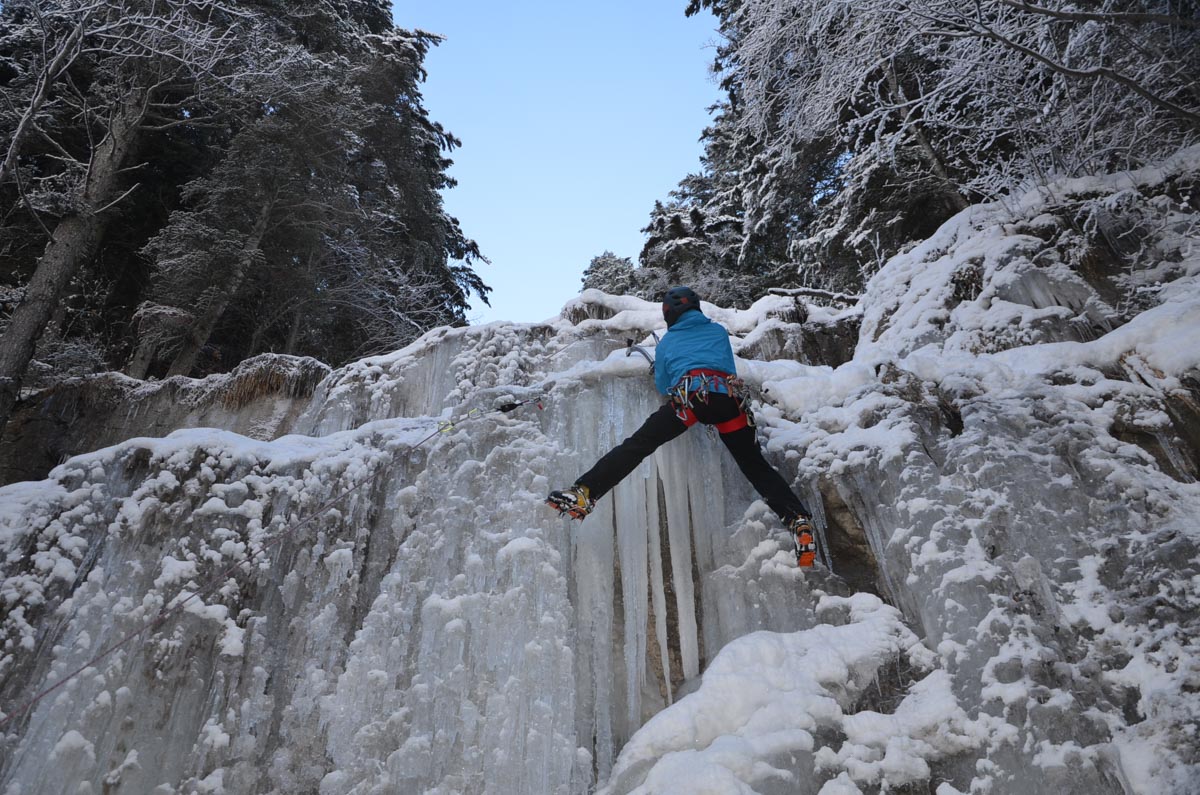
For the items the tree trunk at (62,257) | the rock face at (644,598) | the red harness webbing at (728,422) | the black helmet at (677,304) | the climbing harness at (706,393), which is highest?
the tree trunk at (62,257)

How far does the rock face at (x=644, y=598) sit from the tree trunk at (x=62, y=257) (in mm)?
3581

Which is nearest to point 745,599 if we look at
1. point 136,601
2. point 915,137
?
point 136,601

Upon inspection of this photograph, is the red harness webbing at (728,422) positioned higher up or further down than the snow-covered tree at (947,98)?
further down

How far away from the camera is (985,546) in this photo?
2963 millimetres

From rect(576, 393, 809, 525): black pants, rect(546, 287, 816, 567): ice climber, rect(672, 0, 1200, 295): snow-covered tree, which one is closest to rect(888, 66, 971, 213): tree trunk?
rect(672, 0, 1200, 295): snow-covered tree

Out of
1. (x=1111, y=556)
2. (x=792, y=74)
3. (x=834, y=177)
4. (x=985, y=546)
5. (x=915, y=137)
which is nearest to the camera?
(x=1111, y=556)

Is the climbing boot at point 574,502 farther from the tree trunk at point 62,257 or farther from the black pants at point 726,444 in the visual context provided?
the tree trunk at point 62,257

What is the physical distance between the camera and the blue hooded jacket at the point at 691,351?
371cm

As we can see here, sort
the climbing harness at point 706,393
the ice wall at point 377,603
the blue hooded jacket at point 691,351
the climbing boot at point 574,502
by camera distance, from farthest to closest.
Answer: the blue hooded jacket at point 691,351 → the climbing harness at point 706,393 → the climbing boot at point 574,502 → the ice wall at point 377,603

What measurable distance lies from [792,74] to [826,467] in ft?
20.3

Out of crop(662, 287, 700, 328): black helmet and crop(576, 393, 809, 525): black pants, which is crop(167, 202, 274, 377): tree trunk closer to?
crop(662, 287, 700, 328): black helmet

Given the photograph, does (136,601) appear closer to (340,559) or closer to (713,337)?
(340,559)

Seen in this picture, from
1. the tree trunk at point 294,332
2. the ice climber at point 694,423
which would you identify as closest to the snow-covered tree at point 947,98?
the ice climber at point 694,423

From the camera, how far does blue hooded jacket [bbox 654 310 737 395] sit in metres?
3.71
